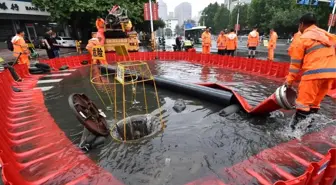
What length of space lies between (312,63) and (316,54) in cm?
14

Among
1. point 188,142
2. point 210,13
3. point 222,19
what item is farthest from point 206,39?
point 210,13

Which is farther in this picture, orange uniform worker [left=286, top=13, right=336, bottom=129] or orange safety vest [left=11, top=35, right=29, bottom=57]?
orange safety vest [left=11, top=35, right=29, bottom=57]

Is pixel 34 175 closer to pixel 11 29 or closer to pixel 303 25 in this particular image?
pixel 303 25

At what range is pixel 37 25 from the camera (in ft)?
97.7

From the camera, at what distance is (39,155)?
3.49 metres

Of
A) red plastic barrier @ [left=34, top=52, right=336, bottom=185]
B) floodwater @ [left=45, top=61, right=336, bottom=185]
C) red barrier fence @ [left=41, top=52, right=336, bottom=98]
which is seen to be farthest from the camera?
red barrier fence @ [left=41, top=52, right=336, bottom=98]

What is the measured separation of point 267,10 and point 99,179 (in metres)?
44.8

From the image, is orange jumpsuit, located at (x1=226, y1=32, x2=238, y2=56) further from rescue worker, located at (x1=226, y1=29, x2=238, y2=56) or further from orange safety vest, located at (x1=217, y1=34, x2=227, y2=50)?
orange safety vest, located at (x1=217, y1=34, x2=227, y2=50)

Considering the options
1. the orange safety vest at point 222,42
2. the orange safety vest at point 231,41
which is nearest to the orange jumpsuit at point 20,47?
the orange safety vest at point 222,42

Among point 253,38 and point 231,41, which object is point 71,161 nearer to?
point 231,41

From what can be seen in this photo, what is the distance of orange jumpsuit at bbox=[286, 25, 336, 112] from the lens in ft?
11.1

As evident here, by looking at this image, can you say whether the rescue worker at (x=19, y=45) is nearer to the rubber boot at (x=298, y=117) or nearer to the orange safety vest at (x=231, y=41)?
the orange safety vest at (x=231, y=41)

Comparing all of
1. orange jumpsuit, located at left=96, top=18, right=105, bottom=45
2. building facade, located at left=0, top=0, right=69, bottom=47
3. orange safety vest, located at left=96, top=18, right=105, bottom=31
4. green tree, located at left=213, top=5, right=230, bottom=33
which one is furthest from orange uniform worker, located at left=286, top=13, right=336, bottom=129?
green tree, located at left=213, top=5, right=230, bottom=33

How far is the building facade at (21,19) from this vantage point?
23844mm
